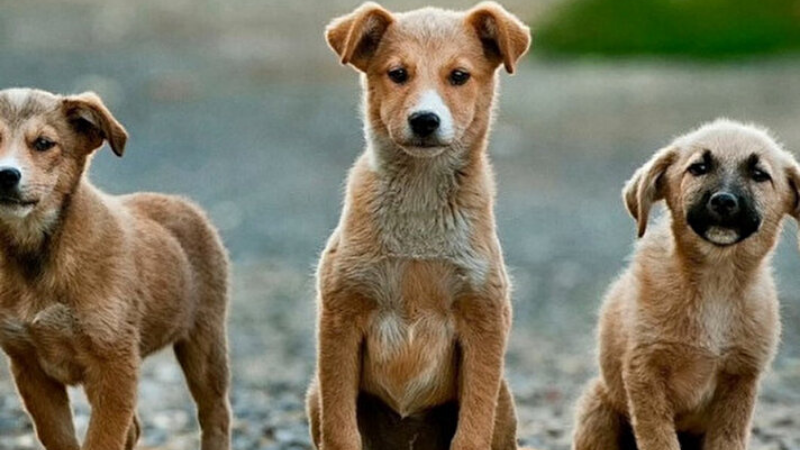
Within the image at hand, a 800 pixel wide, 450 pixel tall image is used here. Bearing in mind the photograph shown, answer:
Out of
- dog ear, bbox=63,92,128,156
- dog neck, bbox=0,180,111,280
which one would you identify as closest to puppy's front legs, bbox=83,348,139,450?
dog neck, bbox=0,180,111,280

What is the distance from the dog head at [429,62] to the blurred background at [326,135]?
2.95 m

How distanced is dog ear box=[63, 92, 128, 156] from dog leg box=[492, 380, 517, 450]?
2137mm

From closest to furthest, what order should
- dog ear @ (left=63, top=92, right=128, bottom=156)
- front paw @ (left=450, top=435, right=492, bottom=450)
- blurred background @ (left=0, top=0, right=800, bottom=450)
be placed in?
front paw @ (left=450, top=435, right=492, bottom=450) → dog ear @ (left=63, top=92, right=128, bottom=156) → blurred background @ (left=0, top=0, right=800, bottom=450)

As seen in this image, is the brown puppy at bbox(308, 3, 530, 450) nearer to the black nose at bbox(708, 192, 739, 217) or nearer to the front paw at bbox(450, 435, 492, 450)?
the front paw at bbox(450, 435, 492, 450)

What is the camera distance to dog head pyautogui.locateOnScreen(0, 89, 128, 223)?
8602mm

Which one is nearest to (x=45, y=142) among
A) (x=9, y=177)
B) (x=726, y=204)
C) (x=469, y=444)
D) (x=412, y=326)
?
(x=9, y=177)

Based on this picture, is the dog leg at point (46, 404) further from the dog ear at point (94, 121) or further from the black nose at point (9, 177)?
the dog ear at point (94, 121)

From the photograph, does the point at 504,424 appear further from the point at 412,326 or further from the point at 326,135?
the point at 326,135

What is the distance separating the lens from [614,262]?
1869 centimetres

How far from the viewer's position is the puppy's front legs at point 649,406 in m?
8.81

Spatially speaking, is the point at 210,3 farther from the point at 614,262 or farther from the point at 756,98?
the point at 614,262

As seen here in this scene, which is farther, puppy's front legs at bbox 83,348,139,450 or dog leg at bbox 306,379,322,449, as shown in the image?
dog leg at bbox 306,379,322,449

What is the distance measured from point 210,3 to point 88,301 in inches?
1234

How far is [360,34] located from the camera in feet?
28.2
